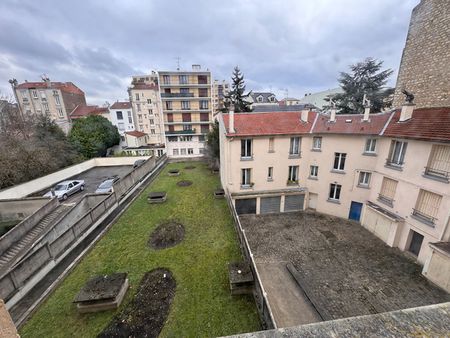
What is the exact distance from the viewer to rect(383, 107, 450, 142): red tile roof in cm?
1066

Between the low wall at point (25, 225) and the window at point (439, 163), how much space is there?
88.3 ft

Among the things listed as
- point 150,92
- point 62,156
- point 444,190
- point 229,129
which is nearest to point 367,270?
point 444,190

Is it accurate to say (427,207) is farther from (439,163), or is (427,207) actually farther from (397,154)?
(397,154)

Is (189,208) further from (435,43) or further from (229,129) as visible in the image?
(435,43)

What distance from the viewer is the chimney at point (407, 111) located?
42.0 ft

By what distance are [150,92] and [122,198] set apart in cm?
3270

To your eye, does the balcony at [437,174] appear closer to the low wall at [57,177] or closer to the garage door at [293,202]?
the garage door at [293,202]

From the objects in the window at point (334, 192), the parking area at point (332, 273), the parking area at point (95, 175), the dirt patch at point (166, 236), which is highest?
the window at point (334, 192)

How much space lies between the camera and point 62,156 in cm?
2752

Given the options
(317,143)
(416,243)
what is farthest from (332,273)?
(317,143)

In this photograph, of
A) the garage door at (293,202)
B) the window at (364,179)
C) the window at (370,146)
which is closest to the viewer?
the window at (370,146)

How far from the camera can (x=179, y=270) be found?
35.2 feet

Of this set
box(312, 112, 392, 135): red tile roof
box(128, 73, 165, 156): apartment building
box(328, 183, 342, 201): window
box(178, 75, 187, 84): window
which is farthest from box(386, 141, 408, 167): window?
box(128, 73, 165, 156): apartment building

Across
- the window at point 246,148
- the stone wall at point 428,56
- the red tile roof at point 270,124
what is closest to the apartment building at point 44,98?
the red tile roof at point 270,124
